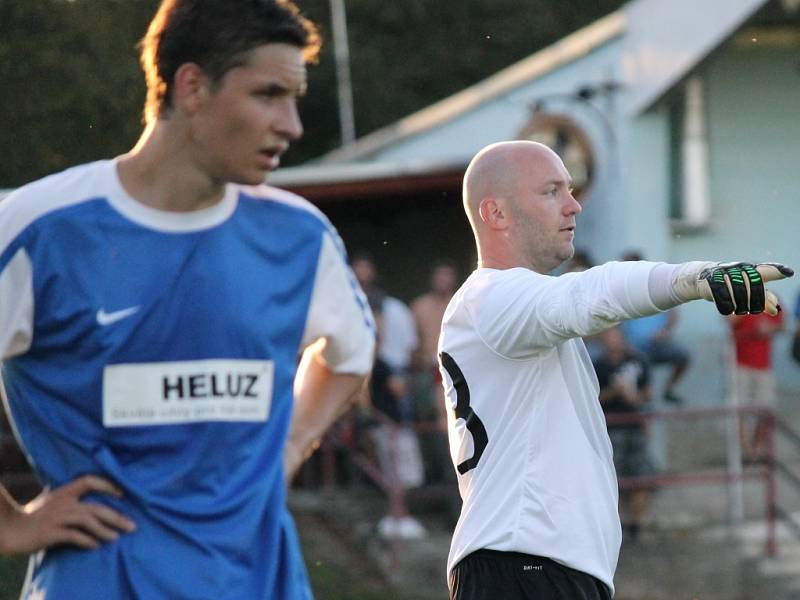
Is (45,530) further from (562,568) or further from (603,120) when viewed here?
(603,120)

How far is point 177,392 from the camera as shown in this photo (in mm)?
3447

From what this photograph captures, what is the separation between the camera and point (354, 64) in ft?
126

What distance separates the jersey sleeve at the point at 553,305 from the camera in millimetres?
4043

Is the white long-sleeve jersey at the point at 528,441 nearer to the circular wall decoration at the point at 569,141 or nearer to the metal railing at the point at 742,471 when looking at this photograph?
the metal railing at the point at 742,471

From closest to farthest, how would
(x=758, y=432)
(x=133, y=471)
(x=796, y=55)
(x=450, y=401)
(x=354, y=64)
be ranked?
(x=133, y=471) → (x=450, y=401) → (x=758, y=432) → (x=796, y=55) → (x=354, y=64)

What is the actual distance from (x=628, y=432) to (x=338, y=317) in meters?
9.36

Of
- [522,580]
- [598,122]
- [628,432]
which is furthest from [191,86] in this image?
[598,122]

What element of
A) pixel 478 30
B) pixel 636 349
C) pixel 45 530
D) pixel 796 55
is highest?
pixel 478 30

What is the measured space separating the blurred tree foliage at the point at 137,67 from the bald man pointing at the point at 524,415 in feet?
49.2

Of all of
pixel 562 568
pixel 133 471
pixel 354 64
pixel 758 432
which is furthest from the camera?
pixel 354 64

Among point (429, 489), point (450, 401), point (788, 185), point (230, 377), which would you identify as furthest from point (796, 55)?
point (230, 377)

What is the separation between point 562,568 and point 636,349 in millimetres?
9060

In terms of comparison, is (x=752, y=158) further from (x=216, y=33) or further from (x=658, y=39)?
(x=216, y=33)

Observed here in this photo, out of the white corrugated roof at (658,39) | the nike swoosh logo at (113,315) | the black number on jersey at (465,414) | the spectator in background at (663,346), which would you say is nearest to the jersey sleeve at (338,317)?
the nike swoosh logo at (113,315)
